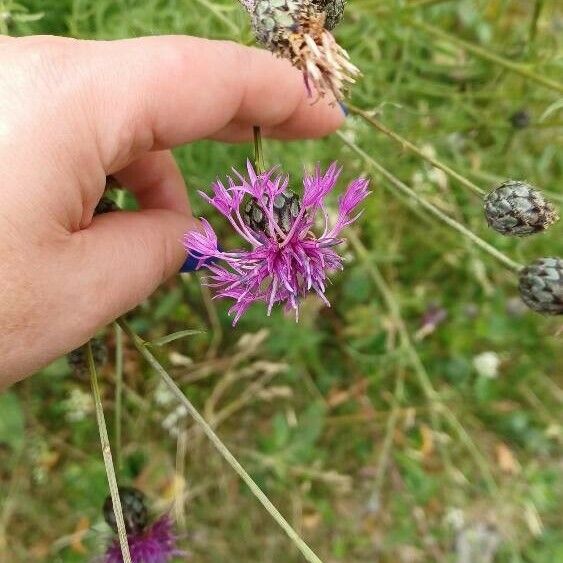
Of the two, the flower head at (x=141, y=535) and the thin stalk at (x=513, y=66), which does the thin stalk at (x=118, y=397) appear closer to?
the flower head at (x=141, y=535)

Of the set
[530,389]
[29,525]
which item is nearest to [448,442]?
[530,389]

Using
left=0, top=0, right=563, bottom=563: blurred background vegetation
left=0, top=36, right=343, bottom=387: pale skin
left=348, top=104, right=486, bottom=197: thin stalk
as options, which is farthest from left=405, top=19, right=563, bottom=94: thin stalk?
left=0, top=36, right=343, bottom=387: pale skin

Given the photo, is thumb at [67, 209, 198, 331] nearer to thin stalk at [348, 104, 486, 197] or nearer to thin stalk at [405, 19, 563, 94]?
thin stalk at [348, 104, 486, 197]

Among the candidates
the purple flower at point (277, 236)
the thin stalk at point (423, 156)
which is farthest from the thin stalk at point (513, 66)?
the purple flower at point (277, 236)

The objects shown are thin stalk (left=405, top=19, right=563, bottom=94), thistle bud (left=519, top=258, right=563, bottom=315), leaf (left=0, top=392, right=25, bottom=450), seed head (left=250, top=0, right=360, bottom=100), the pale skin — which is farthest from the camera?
leaf (left=0, top=392, right=25, bottom=450)

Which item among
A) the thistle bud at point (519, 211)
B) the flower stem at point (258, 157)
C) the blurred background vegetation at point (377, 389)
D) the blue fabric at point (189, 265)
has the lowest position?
the blurred background vegetation at point (377, 389)

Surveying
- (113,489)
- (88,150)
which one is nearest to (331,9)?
(88,150)
